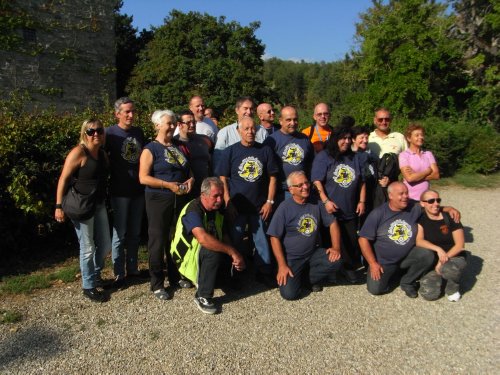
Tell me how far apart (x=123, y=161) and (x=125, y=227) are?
0.67m

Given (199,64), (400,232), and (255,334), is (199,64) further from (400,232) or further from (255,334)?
(255,334)

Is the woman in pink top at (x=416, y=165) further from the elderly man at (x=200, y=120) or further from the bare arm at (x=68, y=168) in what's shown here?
the bare arm at (x=68, y=168)

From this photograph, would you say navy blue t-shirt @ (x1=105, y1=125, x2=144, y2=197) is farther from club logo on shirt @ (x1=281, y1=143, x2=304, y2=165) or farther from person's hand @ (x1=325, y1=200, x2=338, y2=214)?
person's hand @ (x1=325, y1=200, x2=338, y2=214)

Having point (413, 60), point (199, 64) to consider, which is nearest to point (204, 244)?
point (413, 60)

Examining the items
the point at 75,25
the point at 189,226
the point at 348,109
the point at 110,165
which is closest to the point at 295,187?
the point at 189,226

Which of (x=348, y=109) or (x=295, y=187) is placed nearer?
(x=295, y=187)

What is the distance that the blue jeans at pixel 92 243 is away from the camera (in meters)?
3.75

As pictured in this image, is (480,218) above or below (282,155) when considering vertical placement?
below

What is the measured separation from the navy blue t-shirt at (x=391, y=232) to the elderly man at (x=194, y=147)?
178cm

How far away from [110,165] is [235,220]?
1.34 meters

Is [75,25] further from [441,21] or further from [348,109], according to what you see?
[441,21]

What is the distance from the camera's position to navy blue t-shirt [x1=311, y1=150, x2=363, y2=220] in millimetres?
4258

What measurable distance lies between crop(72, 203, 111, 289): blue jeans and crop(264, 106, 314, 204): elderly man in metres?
1.77

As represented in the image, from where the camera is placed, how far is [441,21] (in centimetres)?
1450
